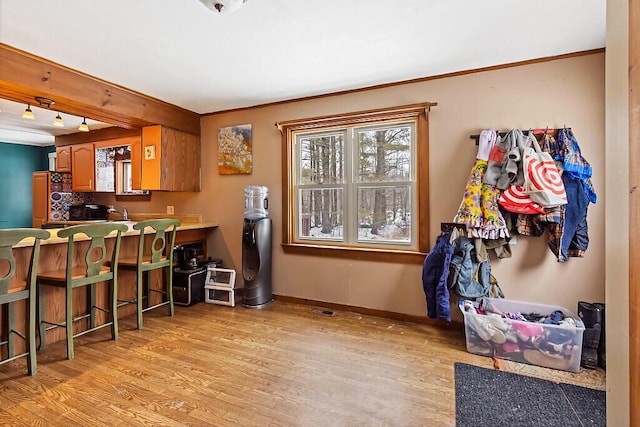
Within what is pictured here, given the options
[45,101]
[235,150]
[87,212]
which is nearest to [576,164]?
[235,150]

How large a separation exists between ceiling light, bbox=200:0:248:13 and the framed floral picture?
213 centimetres

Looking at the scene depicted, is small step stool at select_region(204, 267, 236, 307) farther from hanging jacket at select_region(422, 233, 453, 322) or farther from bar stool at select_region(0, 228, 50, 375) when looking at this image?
hanging jacket at select_region(422, 233, 453, 322)

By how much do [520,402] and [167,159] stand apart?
160 inches

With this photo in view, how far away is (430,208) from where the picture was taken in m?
3.02

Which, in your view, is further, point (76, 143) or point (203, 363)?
point (76, 143)

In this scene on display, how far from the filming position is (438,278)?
2732mm

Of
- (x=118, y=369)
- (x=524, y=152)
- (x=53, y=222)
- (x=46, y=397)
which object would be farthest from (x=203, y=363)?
(x=53, y=222)

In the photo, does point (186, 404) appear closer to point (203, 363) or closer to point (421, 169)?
point (203, 363)

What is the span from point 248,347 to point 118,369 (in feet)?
2.96

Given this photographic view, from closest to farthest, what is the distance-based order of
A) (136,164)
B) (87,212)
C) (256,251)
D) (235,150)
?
(256,251), (235,150), (136,164), (87,212)

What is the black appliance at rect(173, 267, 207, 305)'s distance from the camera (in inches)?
141

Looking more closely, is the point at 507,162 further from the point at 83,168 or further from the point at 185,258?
the point at 83,168

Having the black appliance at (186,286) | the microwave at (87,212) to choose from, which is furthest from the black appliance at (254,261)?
the microwave at (87,212)

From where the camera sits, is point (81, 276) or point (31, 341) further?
point (81, 276)
